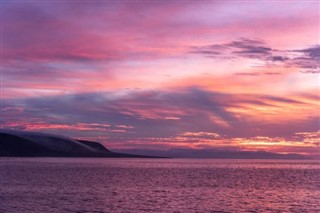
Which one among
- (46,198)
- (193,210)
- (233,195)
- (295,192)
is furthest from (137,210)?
(295,192)

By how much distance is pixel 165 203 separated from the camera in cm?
4778

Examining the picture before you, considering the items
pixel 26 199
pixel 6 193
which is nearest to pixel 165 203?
pixel 26 199

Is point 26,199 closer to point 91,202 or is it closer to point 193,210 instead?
point 91,202

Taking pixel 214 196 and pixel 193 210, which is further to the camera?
pixel 214 196

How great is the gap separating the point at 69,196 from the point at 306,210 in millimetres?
23347

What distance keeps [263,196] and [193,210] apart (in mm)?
15550

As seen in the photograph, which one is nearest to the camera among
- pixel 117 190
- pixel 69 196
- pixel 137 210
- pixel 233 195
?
pixel 137 210

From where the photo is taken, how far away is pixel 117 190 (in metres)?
61.5

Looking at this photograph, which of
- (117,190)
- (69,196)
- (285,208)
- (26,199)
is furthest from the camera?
(117,190)

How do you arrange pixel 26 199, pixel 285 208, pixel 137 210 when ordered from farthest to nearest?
1. pixel 26 199
2. pixel 285 208
3. pixel 137 210

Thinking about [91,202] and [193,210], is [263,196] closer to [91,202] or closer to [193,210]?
[193,210]

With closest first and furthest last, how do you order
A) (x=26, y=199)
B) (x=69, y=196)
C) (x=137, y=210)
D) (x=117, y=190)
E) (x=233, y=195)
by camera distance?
1. (x=137, y=210)
2. (x=26, y=199)
3. (x=69, y=196)
4. (x=233, y=195)
5. (x=117, y=190)

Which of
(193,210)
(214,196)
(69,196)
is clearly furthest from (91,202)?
(214,196)

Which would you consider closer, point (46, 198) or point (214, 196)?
point (46, 198)
